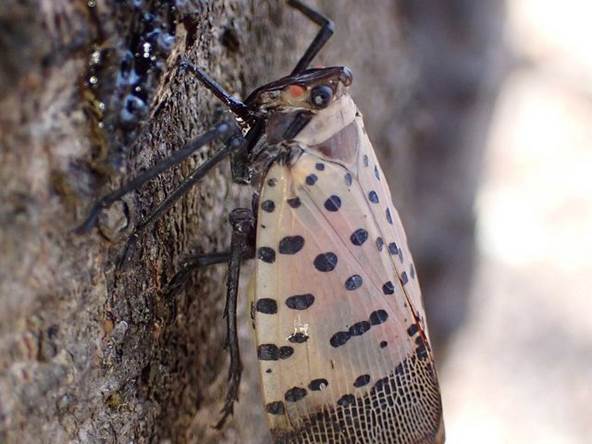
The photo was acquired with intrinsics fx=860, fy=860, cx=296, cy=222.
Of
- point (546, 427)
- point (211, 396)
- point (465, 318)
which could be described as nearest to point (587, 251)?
point (546, 427)

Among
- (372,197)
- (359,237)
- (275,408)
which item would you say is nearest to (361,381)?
(275,408)

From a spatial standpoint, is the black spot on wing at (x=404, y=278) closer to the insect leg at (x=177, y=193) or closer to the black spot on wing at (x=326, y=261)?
the black spot on wing at (x=326, y=261)

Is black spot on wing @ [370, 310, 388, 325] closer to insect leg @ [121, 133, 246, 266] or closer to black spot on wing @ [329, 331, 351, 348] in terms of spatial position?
black spot on wing @ [329, 331, 351, 348]

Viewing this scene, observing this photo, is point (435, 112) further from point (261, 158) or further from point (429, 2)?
point (261, 158)

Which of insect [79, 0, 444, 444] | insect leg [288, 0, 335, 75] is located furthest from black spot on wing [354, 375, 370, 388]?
insect leg [288, 0, 335, 75]

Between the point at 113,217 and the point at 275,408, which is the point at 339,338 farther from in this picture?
the point at 113,217

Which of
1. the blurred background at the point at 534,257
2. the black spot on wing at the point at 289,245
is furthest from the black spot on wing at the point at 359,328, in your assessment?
the blurred background at the point at 534,257
